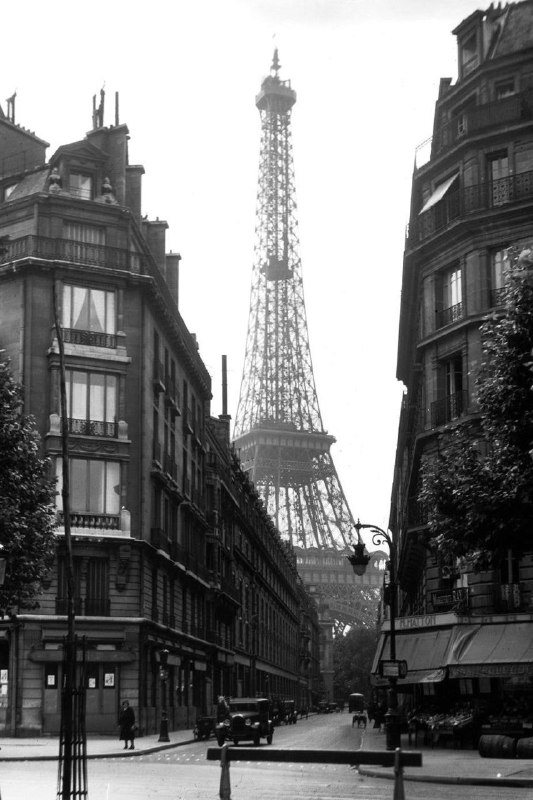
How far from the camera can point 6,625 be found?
178ft

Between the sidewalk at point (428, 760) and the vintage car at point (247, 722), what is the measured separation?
2343 millimetres

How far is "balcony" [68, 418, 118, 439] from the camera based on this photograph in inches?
2243

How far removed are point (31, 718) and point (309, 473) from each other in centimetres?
14372

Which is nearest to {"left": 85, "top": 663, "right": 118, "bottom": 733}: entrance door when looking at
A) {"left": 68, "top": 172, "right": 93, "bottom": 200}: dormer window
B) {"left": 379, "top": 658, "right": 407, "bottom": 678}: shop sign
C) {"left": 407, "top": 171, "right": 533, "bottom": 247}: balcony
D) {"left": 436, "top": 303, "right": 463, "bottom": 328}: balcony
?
{"left": 379, "top": 658, "right": 407, "bottom": 678}: shop sign

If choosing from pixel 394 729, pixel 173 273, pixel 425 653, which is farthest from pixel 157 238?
pixel 394 729

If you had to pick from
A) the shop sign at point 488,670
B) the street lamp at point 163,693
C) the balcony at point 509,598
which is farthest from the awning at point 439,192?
the street lamp at point 163,693

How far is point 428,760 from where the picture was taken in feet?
108

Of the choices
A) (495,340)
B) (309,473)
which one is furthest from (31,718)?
(309,473)

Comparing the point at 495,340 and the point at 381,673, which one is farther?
the point at 381,673

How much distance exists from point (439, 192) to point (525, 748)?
83.5ft

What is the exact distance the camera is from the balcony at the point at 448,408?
48.0 meters

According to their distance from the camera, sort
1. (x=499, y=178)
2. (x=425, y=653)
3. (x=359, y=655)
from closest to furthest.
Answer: (x=425, y=653) → (x=499, y=178) → (x=359, y=655)

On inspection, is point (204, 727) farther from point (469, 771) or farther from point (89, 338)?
point (469, 771)

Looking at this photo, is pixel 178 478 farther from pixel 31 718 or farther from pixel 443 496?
pixel 443 496
